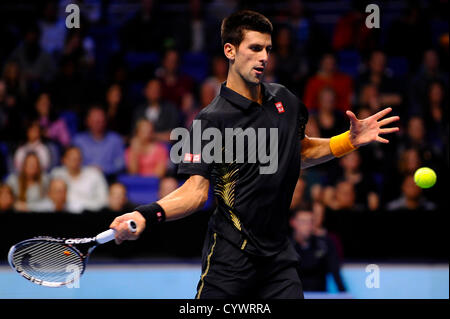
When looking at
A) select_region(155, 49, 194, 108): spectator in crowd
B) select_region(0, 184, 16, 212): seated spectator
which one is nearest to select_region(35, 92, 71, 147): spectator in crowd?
select_region(0, 184, 16, 212): seated spectator

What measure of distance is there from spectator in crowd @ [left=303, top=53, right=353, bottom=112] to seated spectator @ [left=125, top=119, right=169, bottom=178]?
2.12 m

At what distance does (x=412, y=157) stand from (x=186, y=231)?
2834mm

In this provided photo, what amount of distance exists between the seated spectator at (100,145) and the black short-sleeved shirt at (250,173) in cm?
560

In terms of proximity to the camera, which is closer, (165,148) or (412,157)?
(412,157)

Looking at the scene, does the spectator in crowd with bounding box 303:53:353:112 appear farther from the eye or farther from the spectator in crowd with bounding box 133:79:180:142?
the eye

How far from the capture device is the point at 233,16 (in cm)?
394

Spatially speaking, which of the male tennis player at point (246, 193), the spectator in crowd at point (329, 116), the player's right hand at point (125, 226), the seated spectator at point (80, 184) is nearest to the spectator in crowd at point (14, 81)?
the seated spectator at point (80, 184)

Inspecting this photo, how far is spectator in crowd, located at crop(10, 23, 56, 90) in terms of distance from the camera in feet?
34.5

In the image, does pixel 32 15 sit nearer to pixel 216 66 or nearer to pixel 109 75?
pixel 109 75

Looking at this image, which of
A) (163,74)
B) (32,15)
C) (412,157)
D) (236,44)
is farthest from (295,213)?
(32,15)

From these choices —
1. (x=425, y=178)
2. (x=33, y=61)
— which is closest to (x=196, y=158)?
(x=425, y=178)

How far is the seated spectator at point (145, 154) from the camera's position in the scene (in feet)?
30.1

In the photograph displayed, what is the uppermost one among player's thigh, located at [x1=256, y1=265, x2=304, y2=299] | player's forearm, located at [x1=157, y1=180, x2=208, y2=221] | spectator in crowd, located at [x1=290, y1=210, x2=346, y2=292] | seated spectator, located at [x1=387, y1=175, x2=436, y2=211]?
player's forearm, located at [x1=157, y1=180, x2=208, y2=221]

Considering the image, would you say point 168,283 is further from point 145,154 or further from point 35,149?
point 35,149
